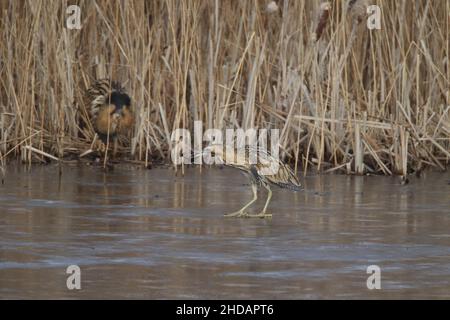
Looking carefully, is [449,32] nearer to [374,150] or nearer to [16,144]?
[374,150]

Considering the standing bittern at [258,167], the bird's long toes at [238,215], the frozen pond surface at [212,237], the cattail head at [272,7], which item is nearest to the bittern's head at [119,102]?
the frozen pond surface at [212,237]

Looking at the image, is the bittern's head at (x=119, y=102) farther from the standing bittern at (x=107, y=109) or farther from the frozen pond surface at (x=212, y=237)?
the frozen pond surface at (x=212, y=237)

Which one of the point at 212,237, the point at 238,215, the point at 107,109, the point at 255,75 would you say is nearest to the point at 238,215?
the point at 238,215

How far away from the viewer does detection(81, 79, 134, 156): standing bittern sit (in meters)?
12.3

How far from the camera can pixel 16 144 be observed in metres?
12.0

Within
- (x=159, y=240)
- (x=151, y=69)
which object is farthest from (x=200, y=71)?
(x=159, y=240)

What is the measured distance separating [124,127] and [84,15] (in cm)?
132

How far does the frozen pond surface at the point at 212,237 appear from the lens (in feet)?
20.8

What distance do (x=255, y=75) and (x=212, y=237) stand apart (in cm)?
411

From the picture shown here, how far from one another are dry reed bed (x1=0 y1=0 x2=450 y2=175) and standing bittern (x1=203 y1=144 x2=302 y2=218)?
7.64 feet

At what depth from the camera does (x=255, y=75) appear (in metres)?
11.9

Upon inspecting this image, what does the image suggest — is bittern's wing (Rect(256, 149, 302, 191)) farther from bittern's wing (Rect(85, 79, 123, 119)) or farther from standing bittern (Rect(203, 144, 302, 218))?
bittern's wing (Rect(85, 79, 123, 119))

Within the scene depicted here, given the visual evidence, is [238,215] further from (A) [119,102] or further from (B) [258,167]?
(A) [119,102]

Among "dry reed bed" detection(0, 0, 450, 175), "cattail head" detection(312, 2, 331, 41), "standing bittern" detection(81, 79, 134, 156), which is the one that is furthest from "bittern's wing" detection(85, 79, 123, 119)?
"cattail head" detection(312, 2, 331, 41)
